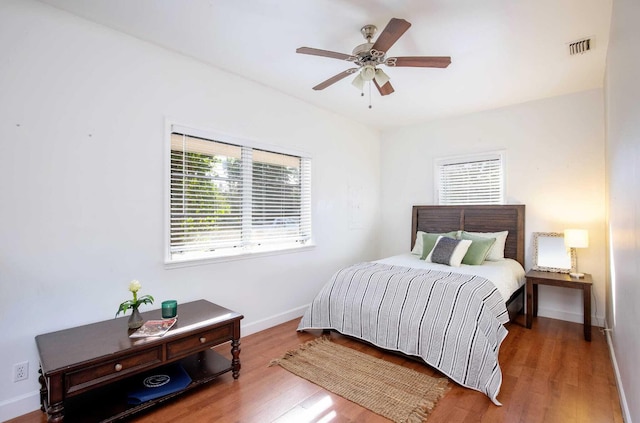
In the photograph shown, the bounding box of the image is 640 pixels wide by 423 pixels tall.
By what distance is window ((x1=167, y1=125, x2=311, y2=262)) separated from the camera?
2787 millimetres

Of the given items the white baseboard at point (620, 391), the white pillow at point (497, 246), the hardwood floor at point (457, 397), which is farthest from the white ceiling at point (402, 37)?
the hardwood floor at point (457, 397)

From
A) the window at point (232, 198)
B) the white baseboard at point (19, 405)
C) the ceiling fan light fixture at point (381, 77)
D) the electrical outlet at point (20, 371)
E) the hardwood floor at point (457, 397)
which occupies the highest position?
the ceiling fan light fixture at point (381, 77)

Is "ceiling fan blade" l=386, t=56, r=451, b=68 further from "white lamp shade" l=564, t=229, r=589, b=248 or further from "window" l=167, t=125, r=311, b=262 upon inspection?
"white lamp shade" l=564, t=229, r=589, b=248

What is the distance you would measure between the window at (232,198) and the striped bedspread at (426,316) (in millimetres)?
981

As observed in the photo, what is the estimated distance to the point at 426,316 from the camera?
8.41 feet

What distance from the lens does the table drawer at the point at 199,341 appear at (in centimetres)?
209

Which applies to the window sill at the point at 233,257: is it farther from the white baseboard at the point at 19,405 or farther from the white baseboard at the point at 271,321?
the white baseboard at the point at 19,405

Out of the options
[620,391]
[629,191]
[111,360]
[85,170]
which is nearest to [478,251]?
[620,391]

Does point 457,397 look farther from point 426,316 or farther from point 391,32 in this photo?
point 391,32

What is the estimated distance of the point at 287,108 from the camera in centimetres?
370

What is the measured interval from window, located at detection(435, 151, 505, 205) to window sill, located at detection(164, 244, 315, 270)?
2252 millimetres

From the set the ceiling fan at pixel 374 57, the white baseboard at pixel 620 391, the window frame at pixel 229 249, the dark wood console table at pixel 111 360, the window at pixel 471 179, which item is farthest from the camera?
the window at pixel 471 179

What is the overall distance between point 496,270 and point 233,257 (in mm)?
2743

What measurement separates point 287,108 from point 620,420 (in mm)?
3798
